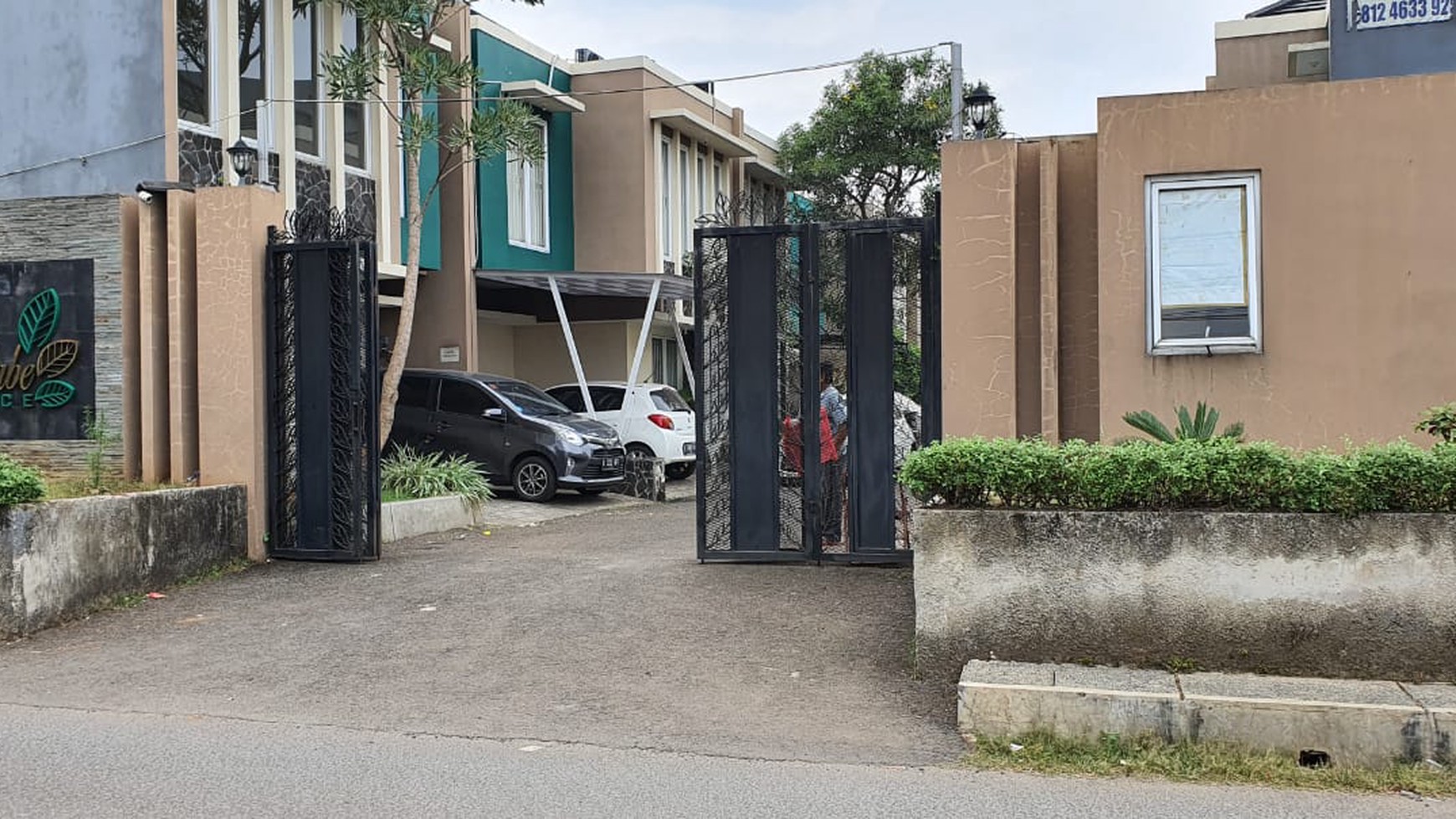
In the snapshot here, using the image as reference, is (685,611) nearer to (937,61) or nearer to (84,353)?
(84,353)

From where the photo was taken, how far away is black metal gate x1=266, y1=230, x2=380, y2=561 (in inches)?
417

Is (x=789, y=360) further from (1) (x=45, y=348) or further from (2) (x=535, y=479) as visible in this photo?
(2) (x=535, y=479)

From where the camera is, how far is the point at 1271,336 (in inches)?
329

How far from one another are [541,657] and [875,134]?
18891 mm

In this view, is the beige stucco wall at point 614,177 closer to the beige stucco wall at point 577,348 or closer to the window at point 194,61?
the beige stucco wall at point 577,348

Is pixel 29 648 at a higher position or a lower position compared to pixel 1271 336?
lower

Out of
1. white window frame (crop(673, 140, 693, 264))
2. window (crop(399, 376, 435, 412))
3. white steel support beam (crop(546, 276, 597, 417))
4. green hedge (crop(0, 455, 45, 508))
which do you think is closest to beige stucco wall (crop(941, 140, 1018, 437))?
green hedge (crop(0, 455, 45, 508))

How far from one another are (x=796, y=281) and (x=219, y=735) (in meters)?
5.13

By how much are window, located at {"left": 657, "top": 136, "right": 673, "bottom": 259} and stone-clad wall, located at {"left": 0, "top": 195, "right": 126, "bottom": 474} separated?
45.1ft

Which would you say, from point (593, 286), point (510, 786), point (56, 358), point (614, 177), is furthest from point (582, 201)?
point (510, 786)

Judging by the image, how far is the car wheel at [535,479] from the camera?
16219mm

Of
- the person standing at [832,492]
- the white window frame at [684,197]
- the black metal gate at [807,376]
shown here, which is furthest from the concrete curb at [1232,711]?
the white window frame at [684,197]

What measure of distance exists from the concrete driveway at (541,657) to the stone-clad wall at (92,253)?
6.74 feet

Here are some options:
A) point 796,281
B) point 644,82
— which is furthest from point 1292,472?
point 644,82
